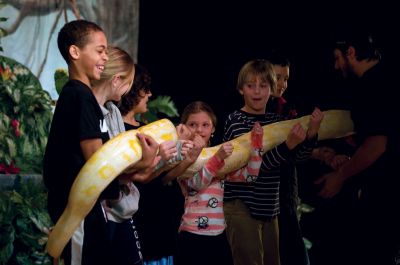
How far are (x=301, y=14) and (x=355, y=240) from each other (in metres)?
3.13

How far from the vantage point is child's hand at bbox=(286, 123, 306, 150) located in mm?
3588

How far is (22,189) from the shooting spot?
455 centimetres

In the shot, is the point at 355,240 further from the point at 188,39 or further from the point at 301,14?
the point at 188,39

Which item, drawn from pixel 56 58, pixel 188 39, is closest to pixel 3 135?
pixel 56 58

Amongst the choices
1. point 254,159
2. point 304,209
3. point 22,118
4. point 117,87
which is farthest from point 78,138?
point 304,209

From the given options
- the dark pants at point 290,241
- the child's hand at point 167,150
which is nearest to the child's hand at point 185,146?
the child's hand at point 167,150

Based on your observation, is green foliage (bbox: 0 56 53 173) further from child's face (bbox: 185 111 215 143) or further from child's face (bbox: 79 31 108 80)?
child's face (bbox: 79 31 108 80)

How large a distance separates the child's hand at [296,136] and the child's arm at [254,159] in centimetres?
16

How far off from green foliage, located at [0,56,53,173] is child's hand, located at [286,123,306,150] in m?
2.29

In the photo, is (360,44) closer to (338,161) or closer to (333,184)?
(338,161)

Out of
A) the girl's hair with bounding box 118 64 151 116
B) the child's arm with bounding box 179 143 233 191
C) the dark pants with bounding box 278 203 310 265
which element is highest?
the girl's hair with bounding box 118 64 151 116

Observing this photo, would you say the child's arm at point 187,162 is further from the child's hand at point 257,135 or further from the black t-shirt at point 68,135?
the black t-shirt at point 68,135

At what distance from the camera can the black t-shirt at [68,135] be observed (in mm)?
2568

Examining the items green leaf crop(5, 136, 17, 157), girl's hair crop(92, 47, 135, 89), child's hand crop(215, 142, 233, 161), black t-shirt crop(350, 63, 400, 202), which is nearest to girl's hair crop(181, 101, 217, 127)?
child's hand crop(215, 142, 233, 161)
